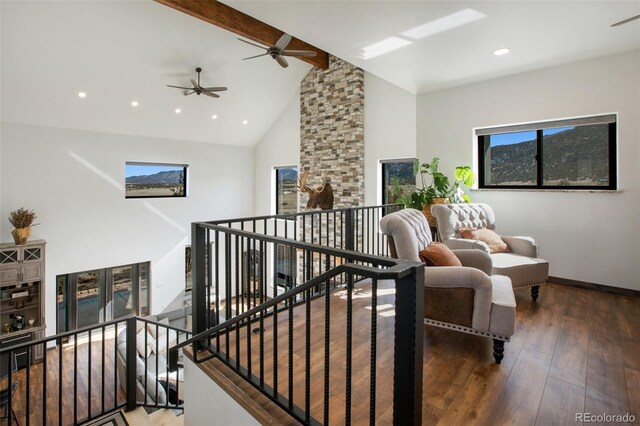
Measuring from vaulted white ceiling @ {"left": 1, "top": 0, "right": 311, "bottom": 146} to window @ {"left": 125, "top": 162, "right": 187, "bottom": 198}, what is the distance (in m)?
0.77

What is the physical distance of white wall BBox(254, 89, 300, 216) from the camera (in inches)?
327

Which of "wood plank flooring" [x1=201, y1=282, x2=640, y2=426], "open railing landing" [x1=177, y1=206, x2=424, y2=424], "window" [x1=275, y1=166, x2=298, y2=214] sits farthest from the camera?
"window" [x1=275, y1=166, x2=298, y2=214]

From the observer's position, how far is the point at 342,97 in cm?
701

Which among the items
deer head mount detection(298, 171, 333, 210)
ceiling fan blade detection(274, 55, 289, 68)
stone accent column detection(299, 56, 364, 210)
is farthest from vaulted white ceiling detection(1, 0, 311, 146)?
deer head mount detection(298, 171, 333, 210)

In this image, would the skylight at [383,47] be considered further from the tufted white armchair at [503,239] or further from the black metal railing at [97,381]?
the black metal railing at [97,381]

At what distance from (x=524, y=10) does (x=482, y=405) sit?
314cm

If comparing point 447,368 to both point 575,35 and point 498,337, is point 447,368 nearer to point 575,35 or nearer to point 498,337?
point 498,337

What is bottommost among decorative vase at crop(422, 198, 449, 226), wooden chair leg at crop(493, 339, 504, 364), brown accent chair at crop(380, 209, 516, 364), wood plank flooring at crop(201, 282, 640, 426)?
wood plank flooring at crop(201, 282, 640, 426)

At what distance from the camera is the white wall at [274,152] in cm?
831

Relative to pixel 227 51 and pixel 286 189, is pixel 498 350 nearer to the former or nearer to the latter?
pixel 227 51

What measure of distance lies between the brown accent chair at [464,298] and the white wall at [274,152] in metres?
6.01

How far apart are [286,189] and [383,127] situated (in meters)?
3.50

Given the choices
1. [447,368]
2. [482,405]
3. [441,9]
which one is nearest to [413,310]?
[482,405]

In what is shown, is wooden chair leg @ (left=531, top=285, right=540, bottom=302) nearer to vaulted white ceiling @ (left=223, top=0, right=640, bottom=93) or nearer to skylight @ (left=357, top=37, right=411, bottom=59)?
vaulted white ceiling @ (left=223, top=0, right=640, bottom=93)
